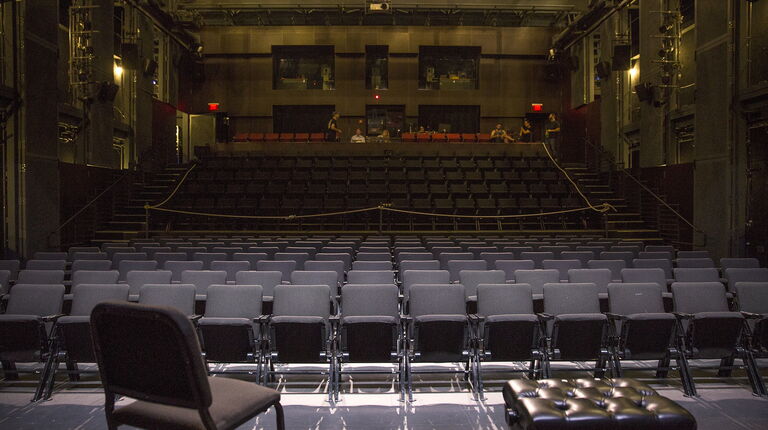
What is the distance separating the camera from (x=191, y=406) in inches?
78.5

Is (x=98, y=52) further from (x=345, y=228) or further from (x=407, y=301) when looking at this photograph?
(x=407, y=301)

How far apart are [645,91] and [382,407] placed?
13.4 m

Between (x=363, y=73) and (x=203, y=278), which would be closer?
(x=203, y=278)

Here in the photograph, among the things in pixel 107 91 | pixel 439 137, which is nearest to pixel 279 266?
pixel 107 91

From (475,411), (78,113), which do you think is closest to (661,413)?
(475,411)

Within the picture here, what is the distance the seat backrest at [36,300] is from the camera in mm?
5012

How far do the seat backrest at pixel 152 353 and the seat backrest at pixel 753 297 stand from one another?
5163 mm

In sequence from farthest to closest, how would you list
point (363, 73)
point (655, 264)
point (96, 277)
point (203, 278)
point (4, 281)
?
point (363, 73) < point (655, 264) < point (203, 278) < point (96, 277) < point (4, 281)

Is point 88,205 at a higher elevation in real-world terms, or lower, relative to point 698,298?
higher

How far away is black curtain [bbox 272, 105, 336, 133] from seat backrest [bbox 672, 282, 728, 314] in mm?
19638

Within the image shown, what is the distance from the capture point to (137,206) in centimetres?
1511

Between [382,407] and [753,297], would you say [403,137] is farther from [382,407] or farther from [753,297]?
[382,407]

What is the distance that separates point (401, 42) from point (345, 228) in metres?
11.9

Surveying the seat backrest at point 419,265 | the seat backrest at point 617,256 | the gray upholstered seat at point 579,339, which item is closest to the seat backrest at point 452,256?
the seat backrest at point 419,265
